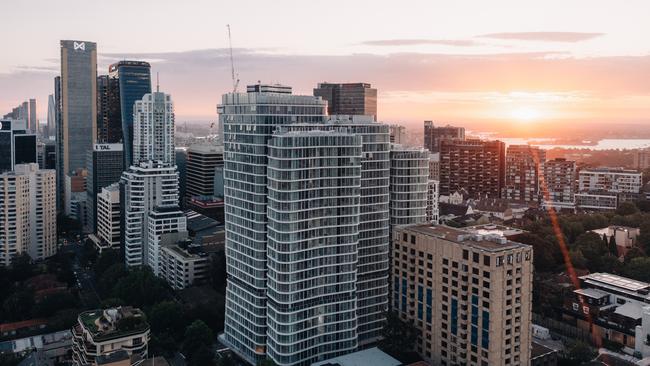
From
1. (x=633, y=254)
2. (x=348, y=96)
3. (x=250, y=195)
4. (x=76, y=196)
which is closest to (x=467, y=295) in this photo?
(x=250, y=195)

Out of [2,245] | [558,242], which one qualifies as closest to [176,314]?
[2,245]

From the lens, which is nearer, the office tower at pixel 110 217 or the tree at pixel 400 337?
the tree at pixel 400 337

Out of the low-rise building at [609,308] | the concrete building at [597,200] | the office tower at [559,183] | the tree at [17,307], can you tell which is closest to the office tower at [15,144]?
the tree at [17,307]

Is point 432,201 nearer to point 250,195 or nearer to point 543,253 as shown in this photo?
point 543,253

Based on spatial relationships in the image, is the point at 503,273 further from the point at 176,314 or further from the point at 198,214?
the point at 198,214

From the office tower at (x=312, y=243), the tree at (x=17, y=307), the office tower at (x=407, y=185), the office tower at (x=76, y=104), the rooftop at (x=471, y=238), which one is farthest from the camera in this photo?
the office tower at (x=76, y=104)

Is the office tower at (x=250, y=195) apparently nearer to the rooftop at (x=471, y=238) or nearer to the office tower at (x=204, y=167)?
the rooftop at (x=471, y=238)

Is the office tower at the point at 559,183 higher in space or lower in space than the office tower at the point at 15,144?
lower
